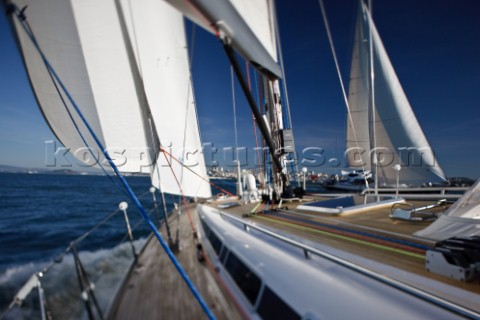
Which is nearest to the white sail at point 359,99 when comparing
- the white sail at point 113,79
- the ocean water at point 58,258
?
the ocean water at point 58,258

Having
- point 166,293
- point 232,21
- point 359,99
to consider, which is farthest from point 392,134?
point 166,293

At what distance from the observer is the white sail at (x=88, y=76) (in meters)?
3.62

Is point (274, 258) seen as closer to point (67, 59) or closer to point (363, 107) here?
point (67, 59)

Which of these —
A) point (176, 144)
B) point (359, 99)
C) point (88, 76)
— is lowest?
point (176, 144)

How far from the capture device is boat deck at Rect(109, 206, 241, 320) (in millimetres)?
2902

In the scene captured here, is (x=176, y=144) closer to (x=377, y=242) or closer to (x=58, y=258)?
(x=58, y=258)

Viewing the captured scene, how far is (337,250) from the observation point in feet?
7.55

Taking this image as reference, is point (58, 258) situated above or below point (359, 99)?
below

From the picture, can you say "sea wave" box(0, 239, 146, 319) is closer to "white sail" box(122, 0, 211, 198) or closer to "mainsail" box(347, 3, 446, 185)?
"white sail" box(122, 0, 211, 198)

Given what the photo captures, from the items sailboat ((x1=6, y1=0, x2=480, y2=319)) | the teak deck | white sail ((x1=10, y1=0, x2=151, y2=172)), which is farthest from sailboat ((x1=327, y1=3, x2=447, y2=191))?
white sail ((x1=10, y1=0, x2=151, y2=172))

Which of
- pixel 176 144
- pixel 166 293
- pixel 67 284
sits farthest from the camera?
pixel 176 144

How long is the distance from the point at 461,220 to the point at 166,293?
3936 mm

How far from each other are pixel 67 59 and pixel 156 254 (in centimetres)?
447

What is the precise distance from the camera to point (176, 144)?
721 cm
